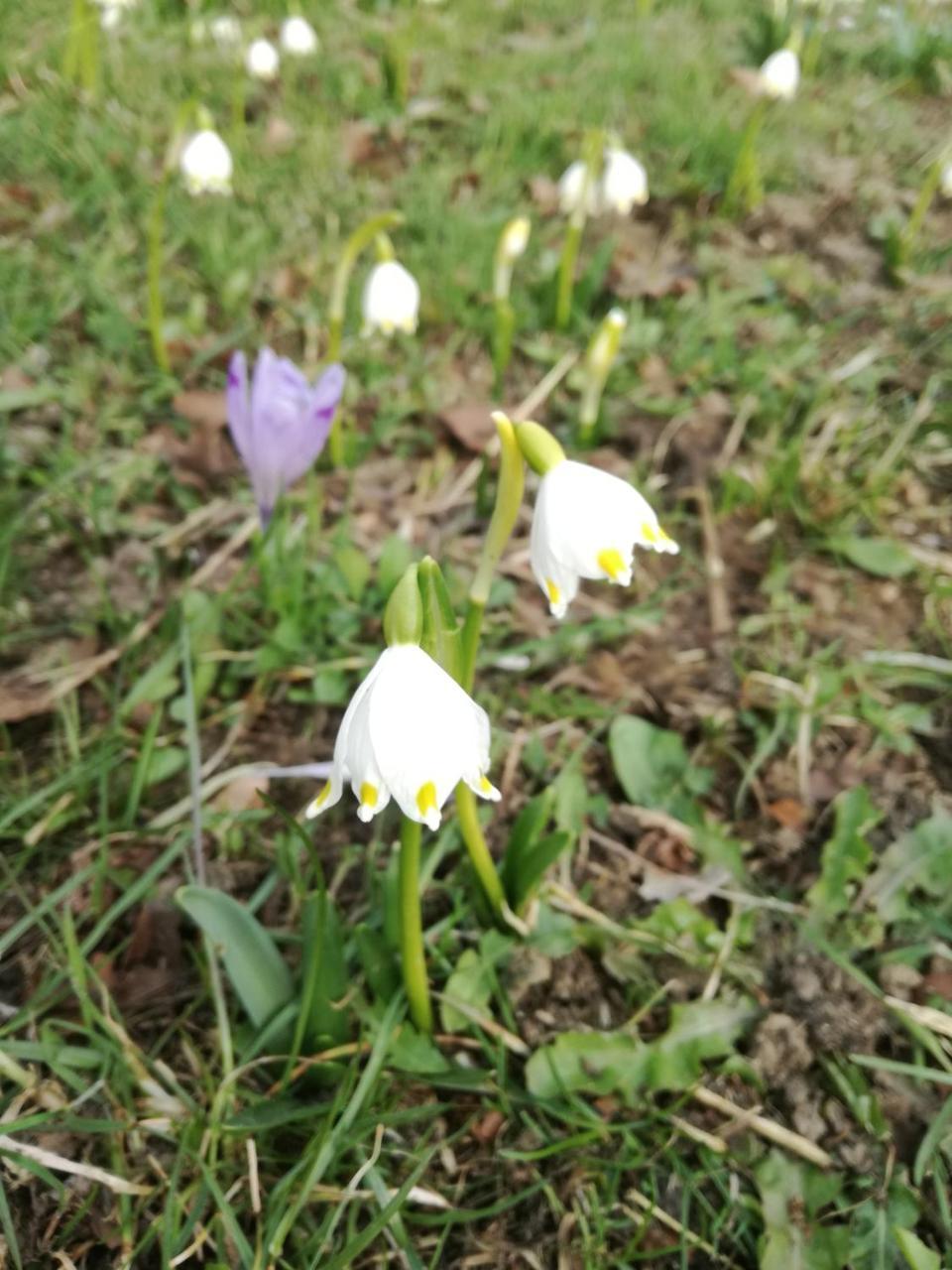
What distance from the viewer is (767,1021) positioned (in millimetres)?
1340

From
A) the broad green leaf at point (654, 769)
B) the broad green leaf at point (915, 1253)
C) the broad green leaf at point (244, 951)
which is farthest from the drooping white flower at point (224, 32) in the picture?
the broad green leaf at point (915, 1253)

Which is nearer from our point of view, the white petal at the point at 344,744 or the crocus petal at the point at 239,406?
the white petal at the point at 344,744

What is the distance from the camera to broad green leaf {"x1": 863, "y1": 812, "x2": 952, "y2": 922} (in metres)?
1.46

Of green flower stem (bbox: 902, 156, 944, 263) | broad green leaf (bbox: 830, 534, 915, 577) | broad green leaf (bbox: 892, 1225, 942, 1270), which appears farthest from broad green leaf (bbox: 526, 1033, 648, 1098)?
green flower stem (bbox: 902, 156, 944, 263)

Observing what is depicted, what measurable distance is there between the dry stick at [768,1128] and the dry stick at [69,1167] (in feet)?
2.32

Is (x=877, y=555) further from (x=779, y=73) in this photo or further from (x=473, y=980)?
(x=779, y=73)

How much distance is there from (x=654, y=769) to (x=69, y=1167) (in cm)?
101

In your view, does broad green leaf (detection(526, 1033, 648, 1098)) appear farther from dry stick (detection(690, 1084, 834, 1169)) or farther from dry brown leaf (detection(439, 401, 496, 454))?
dry brown leaf (detection(439, 401, 496, 454))

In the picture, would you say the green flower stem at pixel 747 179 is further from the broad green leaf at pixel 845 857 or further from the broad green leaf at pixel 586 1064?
the broad green leaf at pixel 586 1064

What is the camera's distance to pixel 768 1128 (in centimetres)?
125

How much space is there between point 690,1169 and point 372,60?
3.49m

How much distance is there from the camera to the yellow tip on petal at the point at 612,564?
99 cm

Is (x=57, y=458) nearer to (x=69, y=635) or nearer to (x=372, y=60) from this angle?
(x=69, y=635)

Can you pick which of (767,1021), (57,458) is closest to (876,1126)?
(767,1021)
